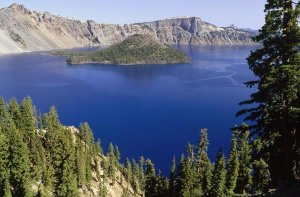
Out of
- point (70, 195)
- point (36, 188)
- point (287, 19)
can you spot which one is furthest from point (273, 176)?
point (36, 188)

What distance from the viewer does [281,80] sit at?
31.8 metres

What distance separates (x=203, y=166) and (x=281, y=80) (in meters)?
68.5

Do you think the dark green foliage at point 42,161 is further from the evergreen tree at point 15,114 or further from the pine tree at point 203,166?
the pine tree at point 203,166

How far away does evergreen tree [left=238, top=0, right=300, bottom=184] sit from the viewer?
103 feet

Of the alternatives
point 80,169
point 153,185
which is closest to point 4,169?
point 80,169

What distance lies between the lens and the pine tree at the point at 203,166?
3656 inches

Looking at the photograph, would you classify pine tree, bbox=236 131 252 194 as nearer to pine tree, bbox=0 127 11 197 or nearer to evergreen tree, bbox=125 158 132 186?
evergreen tree, bbox=125 158 132 186

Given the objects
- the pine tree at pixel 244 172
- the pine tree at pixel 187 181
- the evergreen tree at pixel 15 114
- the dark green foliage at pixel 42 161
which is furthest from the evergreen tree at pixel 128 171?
the pine tree at pixel 244 172

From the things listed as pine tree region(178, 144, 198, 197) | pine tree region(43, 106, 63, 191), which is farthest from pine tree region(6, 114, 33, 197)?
pine tree region(178, 144, 198, 197)

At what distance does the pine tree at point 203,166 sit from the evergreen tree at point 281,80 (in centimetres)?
5896

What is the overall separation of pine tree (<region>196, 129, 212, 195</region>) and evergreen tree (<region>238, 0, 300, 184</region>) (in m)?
59.0

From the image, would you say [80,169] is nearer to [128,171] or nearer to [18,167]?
[18,167]

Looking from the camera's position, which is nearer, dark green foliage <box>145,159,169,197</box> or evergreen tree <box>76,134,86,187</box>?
evergreen tree <box>76,134,86,187</box>

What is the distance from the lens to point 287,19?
32.2 metres
